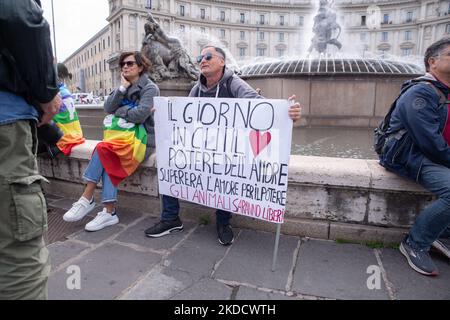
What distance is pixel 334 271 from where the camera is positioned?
2434 mm

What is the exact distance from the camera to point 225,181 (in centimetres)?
280

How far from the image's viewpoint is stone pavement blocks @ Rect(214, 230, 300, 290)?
92.0 inches

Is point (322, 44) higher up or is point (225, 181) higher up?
point (322, 44)

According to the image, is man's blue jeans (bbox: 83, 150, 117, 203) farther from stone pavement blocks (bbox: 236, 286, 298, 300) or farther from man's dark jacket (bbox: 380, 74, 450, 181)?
man's dark jacket (bbox: 380, 74, 450, 181)

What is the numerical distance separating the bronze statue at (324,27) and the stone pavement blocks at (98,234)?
57.4ft

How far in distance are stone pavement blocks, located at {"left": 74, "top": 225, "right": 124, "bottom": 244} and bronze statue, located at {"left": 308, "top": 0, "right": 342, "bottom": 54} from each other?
17.5 meters

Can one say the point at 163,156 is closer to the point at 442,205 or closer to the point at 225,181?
the point at 225,181

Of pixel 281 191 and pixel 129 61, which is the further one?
pixel 129 61

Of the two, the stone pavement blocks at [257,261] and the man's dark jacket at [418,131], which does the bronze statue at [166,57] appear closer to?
the stone pavement blocks at [257,261]

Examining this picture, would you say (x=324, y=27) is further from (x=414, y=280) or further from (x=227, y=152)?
(x=414, y=280)

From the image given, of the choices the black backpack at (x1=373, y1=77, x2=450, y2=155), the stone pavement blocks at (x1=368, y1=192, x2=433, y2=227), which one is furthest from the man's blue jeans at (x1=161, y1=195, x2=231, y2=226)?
the black backpack at (x1=373, y1=77, x2=450, y2=155)

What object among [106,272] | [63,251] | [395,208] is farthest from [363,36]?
[106,272]
